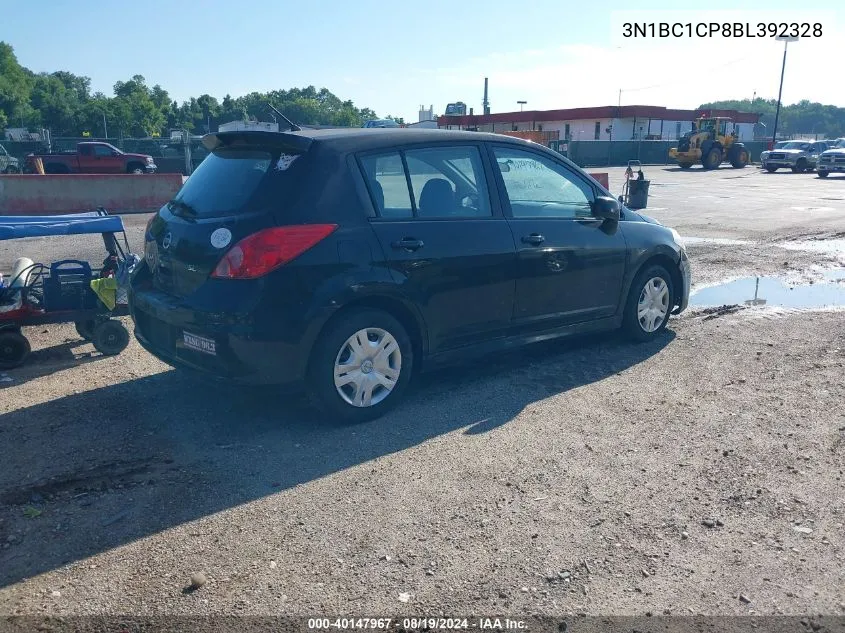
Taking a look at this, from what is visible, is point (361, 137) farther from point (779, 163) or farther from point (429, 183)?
point (779, 163)

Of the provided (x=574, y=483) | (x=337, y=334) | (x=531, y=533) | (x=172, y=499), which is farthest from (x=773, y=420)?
(x=172, y=499)

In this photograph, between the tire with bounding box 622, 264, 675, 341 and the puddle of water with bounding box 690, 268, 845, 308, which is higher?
the tire with bounding box 622, 264, 675, 341

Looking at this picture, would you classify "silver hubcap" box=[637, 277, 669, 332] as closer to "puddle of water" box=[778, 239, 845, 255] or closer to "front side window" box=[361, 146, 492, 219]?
"front side window" box=[361, 146, 492, 219]

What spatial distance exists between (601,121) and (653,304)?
57.1 meters

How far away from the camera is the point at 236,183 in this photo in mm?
4598

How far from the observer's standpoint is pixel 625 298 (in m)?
6.22

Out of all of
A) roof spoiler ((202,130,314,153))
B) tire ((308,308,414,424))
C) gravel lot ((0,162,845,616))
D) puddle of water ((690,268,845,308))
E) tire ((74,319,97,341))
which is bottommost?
gravel lot ((0,162,845,616))

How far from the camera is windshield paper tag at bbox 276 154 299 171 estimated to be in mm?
4496

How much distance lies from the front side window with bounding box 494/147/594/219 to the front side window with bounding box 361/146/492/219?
26 centimetres

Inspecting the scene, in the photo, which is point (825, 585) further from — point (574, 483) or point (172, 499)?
point (172, 499)

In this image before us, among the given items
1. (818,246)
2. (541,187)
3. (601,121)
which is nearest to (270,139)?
(541,187)

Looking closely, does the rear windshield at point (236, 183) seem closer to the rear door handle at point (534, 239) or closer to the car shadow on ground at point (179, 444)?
the car shadow on ground at point (179, 444)

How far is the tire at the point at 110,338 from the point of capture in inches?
240

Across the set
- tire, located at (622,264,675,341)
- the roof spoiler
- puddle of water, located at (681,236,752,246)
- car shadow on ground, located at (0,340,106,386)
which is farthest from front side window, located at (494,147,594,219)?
puddle of water, located at (681,236,752,246)
